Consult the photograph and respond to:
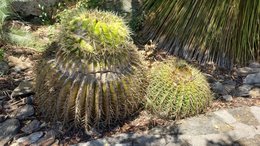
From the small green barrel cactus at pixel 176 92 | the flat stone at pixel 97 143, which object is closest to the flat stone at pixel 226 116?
the small green barrel cactus at pixel 176 92

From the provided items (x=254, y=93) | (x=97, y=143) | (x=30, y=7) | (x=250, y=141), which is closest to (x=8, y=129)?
(x=97, y=143)

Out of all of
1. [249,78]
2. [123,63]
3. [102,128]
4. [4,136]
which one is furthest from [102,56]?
[249,78]

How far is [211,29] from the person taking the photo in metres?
4.53

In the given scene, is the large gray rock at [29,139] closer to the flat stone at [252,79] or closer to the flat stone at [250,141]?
the flat stone at [250,141]

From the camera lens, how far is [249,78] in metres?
4.53

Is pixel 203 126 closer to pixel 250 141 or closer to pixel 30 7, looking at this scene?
pixel 250 141

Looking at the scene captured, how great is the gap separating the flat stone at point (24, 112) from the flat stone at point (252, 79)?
2397 millimetres

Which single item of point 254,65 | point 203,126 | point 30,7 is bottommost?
point 203,126

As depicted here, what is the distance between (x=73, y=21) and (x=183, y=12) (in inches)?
64.9

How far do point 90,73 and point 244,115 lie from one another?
5.48ft

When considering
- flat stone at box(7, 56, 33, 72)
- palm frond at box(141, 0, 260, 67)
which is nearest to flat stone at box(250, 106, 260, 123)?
palm frond at box(141, 0, 260, 67)

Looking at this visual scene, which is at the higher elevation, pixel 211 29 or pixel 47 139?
pixel 211 29

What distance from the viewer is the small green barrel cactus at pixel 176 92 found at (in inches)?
145

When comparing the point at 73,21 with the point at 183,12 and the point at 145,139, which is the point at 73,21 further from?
the point at 183,12
